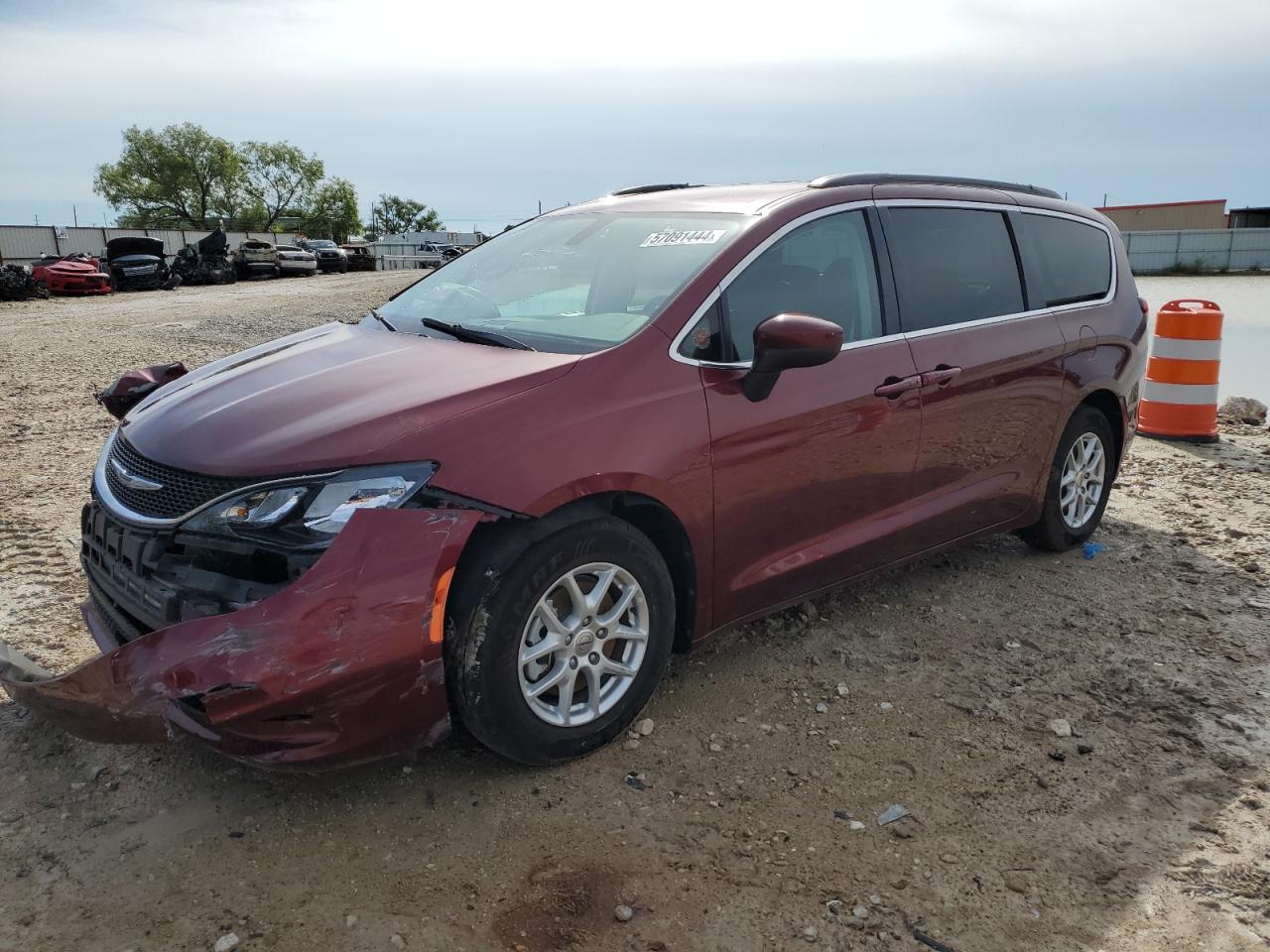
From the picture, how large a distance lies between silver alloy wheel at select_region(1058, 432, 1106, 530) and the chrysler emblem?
13.5 feet

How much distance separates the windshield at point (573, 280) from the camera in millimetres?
3443

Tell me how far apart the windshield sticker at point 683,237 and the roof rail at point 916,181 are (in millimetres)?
580

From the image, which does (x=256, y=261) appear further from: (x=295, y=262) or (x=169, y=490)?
(x=169, y=490)

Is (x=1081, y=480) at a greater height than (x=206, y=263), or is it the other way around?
(x=206, y=263)

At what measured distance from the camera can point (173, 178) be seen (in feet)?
277

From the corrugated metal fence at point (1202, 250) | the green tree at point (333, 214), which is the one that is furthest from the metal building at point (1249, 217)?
the green tree at point (333, 214)

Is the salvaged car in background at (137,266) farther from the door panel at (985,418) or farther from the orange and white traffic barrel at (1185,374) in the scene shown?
the door panel at (985,418)

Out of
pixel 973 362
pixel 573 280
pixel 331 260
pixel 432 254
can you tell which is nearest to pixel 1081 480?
pixel 973 362

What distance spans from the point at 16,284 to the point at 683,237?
24485 mm

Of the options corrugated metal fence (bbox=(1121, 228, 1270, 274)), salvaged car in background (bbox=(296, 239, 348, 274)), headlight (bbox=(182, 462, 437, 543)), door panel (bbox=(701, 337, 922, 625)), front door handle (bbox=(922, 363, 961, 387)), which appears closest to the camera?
headlight (bbox=(182, 462, 437, 543))

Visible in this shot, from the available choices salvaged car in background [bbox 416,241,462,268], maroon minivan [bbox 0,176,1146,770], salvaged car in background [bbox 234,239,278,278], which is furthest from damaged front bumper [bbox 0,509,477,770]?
salvaged car in background [bbox 416,241,462,268]

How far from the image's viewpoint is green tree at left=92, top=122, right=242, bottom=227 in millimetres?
83750

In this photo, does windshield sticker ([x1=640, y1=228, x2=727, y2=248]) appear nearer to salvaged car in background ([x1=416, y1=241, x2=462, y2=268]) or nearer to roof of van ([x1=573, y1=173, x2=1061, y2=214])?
roof of van ([x1=573, y1=173, x2=1061, y2=214])

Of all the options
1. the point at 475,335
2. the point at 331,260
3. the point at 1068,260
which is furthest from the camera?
the point at 331,260
